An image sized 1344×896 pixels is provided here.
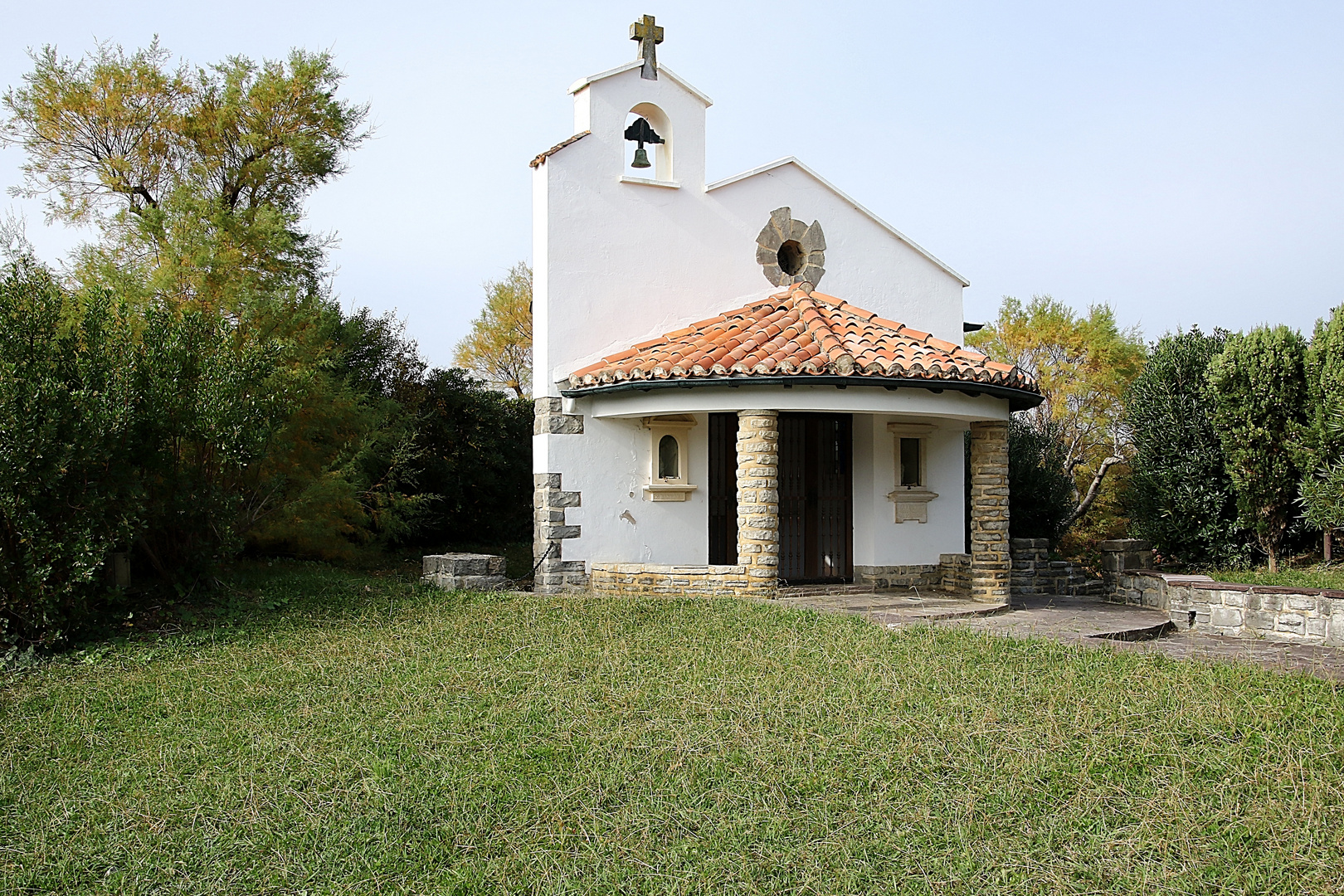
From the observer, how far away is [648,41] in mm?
11492

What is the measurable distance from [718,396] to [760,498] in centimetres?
114

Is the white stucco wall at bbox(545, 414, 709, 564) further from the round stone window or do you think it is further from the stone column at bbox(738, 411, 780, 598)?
the round stone window

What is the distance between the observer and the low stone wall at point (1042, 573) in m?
12.4

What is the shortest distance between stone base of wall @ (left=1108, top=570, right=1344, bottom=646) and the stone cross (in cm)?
830

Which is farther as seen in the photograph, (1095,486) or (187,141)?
(1095,486)

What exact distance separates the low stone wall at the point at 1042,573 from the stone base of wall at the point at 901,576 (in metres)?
1.38

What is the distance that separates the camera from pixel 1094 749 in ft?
16.5

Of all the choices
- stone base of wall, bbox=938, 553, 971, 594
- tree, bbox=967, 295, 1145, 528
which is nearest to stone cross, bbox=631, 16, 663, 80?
stone base of wall, bbox=938, 553, 971, 594

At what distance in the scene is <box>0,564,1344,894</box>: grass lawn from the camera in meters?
4.03

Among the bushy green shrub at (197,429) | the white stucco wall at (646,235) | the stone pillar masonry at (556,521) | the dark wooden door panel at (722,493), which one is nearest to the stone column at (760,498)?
the dark wooden door panel at (722,493)

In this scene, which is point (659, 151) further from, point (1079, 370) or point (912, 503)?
point (1079, 370)

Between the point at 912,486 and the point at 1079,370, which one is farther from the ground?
the point at 1079,370

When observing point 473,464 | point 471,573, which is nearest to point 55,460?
point 471,573

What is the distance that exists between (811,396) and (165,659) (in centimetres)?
629
